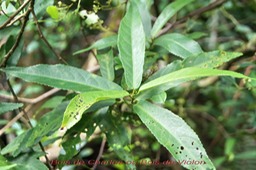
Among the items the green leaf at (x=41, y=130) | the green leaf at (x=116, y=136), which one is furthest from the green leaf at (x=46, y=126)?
the green leaf at (x=116, y=136)

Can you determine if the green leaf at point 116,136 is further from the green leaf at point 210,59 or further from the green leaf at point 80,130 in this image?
the green leaf at point 210,59

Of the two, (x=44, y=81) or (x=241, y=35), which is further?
(x=241, y=35)

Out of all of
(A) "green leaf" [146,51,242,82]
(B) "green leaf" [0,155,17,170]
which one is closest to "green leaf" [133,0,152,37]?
(A) "green leaf" [146,51,242,82]

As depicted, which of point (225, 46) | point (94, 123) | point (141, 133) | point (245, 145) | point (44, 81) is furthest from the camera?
point (245, 145)

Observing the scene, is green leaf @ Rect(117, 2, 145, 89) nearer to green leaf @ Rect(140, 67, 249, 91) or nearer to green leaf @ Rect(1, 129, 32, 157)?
green leaf @ Rect(140, 67, 249, 91)

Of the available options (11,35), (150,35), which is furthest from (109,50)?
(11,35)

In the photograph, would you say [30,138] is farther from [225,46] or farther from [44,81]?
[225,46]
